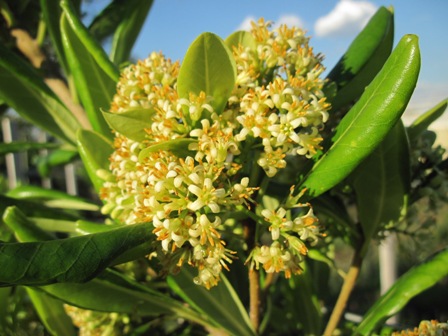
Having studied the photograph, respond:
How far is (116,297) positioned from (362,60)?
0.75 m

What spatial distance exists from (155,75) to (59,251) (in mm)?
432

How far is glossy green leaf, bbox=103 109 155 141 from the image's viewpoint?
32.5 inches

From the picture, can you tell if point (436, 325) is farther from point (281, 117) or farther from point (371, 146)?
point (281, 117)

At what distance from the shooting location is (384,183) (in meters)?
1.01

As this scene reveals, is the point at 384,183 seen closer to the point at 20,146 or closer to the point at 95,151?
the point at 95,151

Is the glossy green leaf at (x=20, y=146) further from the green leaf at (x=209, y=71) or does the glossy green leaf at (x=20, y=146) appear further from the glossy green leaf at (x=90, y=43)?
the green leaf at (x=209, y=71)

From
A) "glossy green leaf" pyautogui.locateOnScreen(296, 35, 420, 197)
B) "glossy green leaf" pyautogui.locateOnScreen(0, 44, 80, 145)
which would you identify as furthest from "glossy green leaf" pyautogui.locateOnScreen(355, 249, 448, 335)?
"glossy green leaf" pyautogui.locateOnScreen(0, 44, 80, 145)

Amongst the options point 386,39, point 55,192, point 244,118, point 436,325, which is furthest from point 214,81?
point 55,192

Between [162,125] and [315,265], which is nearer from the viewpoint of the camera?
[162,125]

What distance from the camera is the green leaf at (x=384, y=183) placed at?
94 cm

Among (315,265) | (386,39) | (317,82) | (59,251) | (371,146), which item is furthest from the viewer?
(315,265)

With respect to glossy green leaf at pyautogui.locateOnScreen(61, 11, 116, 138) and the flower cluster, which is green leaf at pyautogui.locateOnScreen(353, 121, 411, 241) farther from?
glossy green leaf at pyautogui.locateOnScreen(61, 11, 116, 138)

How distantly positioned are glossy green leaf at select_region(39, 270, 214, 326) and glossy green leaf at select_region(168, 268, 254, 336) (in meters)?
0.06

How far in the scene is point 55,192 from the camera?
1.49 meters
